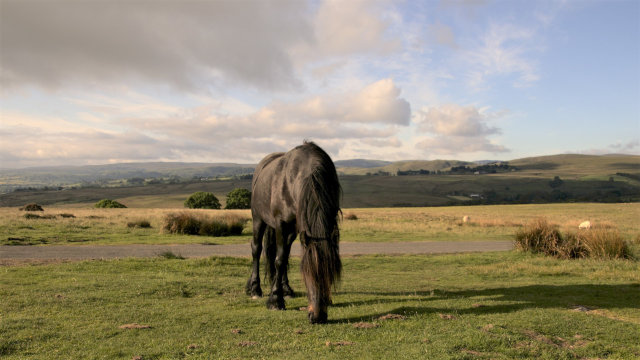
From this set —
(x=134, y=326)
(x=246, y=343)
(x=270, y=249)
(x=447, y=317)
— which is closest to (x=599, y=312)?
(x=447, y=317)

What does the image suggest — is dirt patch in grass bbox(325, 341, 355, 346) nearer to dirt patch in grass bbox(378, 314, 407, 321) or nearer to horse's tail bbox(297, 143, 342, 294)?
horse's tail bbox(297, 143, 342, 294)

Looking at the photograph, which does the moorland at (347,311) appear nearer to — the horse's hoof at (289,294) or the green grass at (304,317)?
the green grass at (304,317)

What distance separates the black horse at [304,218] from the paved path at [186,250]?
10.3 metres

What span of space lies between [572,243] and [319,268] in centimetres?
1673

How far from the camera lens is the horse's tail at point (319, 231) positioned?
7.45 metres

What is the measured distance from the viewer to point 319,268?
24.5 feet

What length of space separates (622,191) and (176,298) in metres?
157

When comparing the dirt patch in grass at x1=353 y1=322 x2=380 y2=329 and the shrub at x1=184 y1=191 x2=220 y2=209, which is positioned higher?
the dirt patch in grass at x1=353 y1=322 x2=380 y2=329

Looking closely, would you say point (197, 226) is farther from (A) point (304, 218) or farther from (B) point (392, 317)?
(B) point (392, 317)

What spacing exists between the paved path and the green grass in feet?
15.4

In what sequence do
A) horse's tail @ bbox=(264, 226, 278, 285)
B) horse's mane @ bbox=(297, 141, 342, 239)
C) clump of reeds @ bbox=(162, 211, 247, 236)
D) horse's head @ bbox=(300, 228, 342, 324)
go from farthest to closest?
1. clump of reeds @ bbox=(162, 211, 247, 236)
2. horse's tail @ bbox=(264, 226, 278, 285)
3. horse's mane @ bbox=(297, 141, 342, 239)
4. horse's head @ bbox=(300, 228, 342, 324)

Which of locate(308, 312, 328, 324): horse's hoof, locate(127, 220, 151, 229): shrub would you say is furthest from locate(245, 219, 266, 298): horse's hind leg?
locate(127, 220, 151, 229): shrub

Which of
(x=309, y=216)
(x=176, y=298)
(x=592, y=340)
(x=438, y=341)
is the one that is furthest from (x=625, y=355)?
(x=176, y=298)

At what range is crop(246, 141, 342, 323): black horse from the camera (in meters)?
7.51
